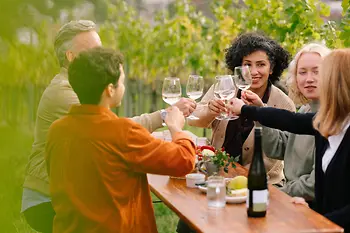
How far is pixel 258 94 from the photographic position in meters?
3.28

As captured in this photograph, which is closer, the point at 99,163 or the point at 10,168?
the point at 10,168

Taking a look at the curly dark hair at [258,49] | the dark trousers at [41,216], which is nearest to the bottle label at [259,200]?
the dark trousers at [41,216]

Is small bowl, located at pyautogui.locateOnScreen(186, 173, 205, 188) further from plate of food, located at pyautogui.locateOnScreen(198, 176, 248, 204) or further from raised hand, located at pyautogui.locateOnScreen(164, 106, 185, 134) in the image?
raised hand, located at pyautogui.locateOnScreen(164, 106, 185, 134)

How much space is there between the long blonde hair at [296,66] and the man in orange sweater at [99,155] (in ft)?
4.38

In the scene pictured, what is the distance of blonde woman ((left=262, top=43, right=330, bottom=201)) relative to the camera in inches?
103

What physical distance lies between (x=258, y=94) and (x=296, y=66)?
15.8 inches

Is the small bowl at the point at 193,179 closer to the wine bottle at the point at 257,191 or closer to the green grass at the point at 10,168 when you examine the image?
the wine bottle at the point at 257,191

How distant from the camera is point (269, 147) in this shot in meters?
2.88

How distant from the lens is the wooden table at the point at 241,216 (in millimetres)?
1798

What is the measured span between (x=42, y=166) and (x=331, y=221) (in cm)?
142

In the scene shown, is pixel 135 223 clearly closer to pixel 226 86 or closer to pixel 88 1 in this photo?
pixel 226 86

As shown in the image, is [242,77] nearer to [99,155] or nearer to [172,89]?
[172,89]

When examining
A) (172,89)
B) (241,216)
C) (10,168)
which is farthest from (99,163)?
(10,168)

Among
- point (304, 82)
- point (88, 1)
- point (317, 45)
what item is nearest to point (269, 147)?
point (304, 82)
